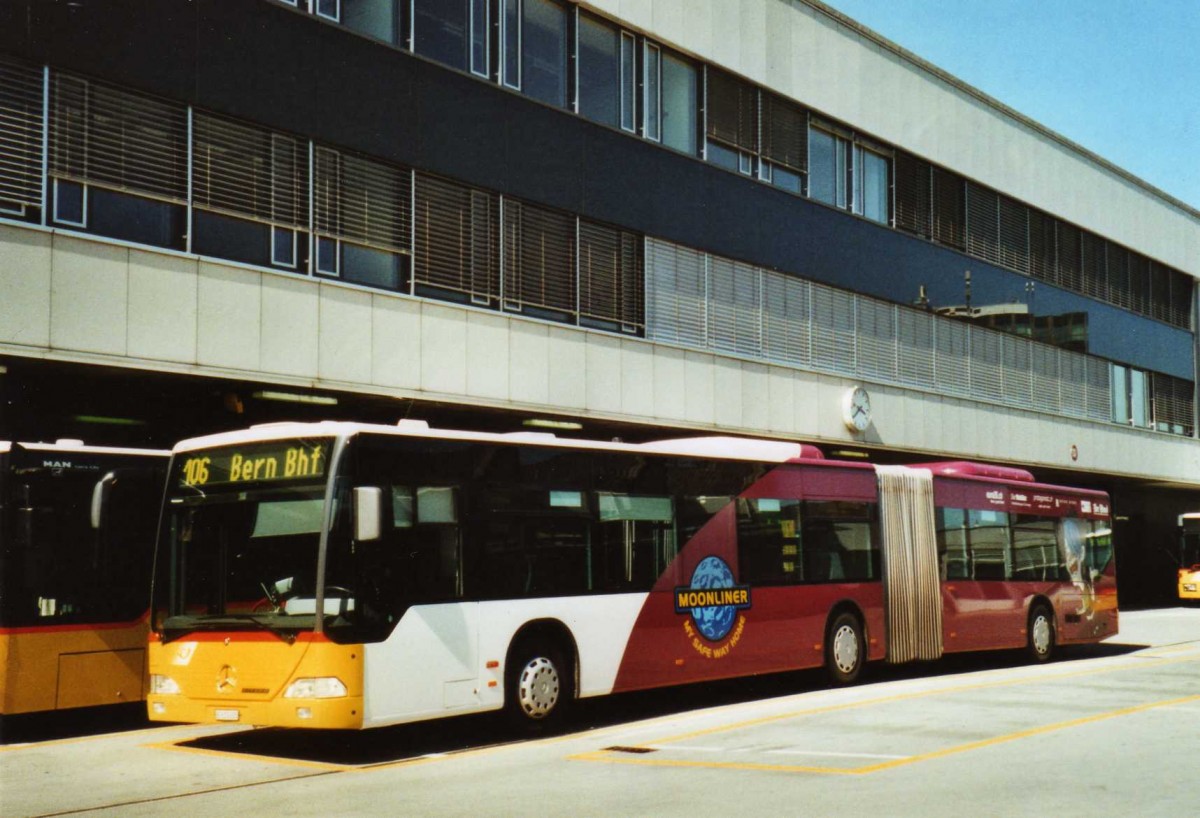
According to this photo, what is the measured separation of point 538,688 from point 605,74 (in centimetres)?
1307

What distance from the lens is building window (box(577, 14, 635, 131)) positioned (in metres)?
23.0

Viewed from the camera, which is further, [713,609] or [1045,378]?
[1045,378]

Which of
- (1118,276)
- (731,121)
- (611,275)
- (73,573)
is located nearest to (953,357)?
(731,121)

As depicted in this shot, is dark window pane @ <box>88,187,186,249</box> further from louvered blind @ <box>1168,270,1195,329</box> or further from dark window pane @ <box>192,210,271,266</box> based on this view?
louvered blind @ <box>1168,270,1195,329</box>

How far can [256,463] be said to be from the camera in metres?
12.2

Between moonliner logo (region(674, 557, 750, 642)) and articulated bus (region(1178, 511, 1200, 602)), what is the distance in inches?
1309

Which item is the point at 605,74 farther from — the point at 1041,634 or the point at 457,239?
the point at 1041,634

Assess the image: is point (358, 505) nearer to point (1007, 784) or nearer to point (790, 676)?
point (1007, 784)

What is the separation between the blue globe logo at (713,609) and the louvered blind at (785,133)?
42.8ft

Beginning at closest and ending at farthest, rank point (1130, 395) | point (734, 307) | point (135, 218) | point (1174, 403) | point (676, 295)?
point (135, 218) → point (676, 295) → point (734, 307) → point (1130, 395) → point (1174, 403)

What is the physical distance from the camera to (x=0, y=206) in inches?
593

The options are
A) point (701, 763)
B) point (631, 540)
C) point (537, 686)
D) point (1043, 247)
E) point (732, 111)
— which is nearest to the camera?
point (701, 763)

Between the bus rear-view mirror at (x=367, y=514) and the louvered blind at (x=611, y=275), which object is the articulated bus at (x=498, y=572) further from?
the louvered blind at (x=611, y=275)

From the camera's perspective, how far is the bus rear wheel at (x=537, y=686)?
43.6ft
